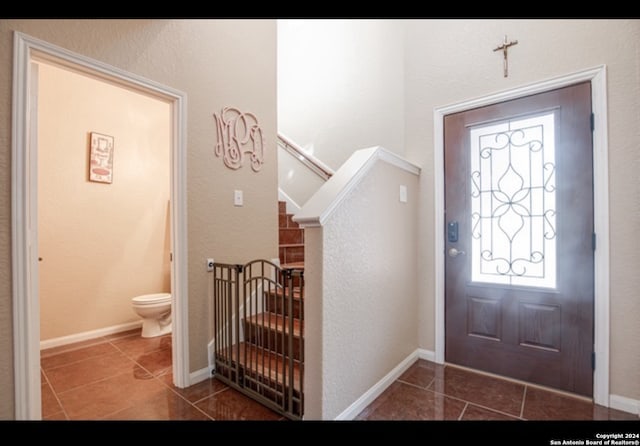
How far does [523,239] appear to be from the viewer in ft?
6.38

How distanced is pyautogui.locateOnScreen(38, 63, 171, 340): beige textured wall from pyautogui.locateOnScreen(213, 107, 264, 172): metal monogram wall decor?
735 mm

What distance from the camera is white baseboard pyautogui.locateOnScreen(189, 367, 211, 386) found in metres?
1.90

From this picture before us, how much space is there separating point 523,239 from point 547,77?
3.59 ft

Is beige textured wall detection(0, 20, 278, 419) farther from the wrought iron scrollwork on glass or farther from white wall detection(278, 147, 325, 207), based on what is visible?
the wrought iron scrollwork on glass

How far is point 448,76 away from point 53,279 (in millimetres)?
3821

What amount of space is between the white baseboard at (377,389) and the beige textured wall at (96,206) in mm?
2585

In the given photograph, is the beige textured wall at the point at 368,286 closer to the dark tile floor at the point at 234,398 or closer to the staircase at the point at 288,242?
the dark tile floor at the point at 234,398

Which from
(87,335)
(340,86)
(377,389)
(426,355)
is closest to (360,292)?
(377,389)

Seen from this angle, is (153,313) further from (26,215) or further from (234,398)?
(26,215)

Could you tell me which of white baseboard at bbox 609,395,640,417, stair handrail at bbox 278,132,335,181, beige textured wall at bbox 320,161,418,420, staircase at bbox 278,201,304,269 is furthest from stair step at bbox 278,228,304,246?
white baseboard at bbox 609,395,640,417

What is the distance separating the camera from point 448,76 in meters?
2.27

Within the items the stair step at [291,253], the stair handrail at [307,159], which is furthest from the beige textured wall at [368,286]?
the stair handrail at [307,159]
